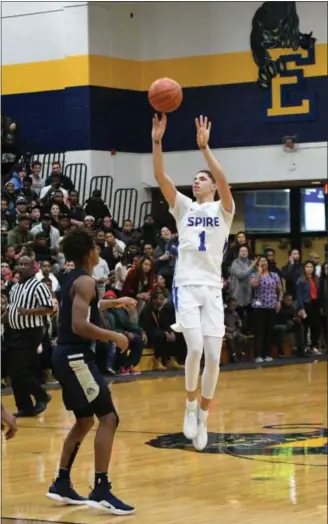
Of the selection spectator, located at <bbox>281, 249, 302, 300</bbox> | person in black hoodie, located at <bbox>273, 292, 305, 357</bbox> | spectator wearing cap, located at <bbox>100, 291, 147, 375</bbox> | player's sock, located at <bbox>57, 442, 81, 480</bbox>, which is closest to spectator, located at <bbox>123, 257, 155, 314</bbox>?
spectator wearing cap, located at <bbox>100, 291, 147, 375</bbox>

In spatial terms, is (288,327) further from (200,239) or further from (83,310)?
(200,239)

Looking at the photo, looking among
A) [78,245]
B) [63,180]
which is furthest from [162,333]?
[78,245]

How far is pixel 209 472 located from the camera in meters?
11.2

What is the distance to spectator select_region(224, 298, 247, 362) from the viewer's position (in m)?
18.0

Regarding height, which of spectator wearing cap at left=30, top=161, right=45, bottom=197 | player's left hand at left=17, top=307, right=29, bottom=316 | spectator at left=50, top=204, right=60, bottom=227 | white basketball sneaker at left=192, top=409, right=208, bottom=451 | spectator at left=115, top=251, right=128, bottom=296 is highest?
spectator wearing cap at left=30, top=161, right=45, bottom=197

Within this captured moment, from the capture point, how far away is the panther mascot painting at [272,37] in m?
10.8

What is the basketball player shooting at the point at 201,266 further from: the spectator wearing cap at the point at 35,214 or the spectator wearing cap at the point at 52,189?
the spectator wearing cap at the point at 35,214

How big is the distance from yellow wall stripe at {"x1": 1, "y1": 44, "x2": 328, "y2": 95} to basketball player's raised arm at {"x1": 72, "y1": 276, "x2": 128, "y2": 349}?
3068 mm

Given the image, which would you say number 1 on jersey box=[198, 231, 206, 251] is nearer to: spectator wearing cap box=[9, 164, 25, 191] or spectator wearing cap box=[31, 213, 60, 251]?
spectator wearing cap box=[31, 213, 60, 251]

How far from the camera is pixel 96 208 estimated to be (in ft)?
39.3

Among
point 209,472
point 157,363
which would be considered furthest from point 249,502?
point 157,363

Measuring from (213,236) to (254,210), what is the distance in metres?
10.4

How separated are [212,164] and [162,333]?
9.24 meters

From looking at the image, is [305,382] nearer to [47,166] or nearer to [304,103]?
[47,166]
